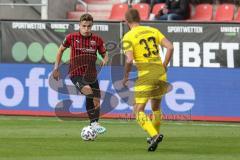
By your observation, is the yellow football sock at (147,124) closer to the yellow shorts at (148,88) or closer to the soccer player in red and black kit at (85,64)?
the yellow shorts at (148,88)

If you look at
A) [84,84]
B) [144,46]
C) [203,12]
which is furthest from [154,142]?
[203,12]

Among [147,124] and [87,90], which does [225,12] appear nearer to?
[87,90]

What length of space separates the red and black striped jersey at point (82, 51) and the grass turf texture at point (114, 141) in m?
1.26

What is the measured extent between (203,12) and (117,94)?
257 inches

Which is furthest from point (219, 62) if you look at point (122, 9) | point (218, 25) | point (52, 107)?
point (122, 9)

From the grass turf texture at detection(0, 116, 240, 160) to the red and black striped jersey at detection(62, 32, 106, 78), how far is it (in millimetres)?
1263

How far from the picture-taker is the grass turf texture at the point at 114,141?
13.0 m

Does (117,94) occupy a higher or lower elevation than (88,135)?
higher

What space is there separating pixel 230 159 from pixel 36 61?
11.3m

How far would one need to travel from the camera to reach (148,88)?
1391 cm

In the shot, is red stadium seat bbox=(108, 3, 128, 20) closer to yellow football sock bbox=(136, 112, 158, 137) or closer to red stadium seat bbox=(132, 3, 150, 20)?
red stadium seat bbox=(132, 3, 150, 20)

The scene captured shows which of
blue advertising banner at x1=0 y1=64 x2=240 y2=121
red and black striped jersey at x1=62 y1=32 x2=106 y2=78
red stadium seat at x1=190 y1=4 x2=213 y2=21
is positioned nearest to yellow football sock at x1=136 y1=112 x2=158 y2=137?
red and black striped jersey at x1=62 y1=32 x2=106 y2=78

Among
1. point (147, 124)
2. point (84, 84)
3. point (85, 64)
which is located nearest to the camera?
point (147, 124)

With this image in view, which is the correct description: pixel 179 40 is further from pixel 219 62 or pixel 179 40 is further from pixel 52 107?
pixel 52 107
